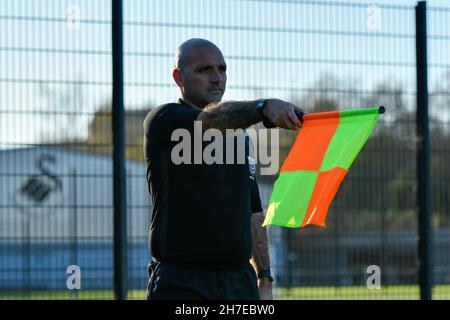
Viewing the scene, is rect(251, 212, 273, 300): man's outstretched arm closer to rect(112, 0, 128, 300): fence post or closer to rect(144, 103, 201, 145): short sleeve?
rect(144, 103, 201, 145): short sleeve

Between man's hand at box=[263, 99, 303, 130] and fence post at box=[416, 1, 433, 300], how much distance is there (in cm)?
476

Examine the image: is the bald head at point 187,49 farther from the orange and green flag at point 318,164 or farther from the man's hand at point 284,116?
the man's hand at point 284,116

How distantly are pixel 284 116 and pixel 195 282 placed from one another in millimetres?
1208

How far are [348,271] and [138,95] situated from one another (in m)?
3.07

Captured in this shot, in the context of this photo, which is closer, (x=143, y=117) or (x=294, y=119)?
(x=294, y=119)

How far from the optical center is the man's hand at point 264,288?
579 cm

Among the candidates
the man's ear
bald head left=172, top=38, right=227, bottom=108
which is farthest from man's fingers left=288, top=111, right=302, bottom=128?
the man's ear

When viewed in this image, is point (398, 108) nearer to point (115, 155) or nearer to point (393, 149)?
point (393, 149)

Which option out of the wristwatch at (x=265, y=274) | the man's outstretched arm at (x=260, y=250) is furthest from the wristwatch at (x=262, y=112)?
the wristwatch at (x=265, y=274)

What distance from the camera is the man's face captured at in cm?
542

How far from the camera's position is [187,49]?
218 inches

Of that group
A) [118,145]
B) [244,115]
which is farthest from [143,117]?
[244,115]

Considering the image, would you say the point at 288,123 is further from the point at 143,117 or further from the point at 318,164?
the point at 143,117

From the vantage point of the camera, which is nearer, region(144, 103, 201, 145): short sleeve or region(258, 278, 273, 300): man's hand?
region(144, 103, 201, 145): short sleeve
